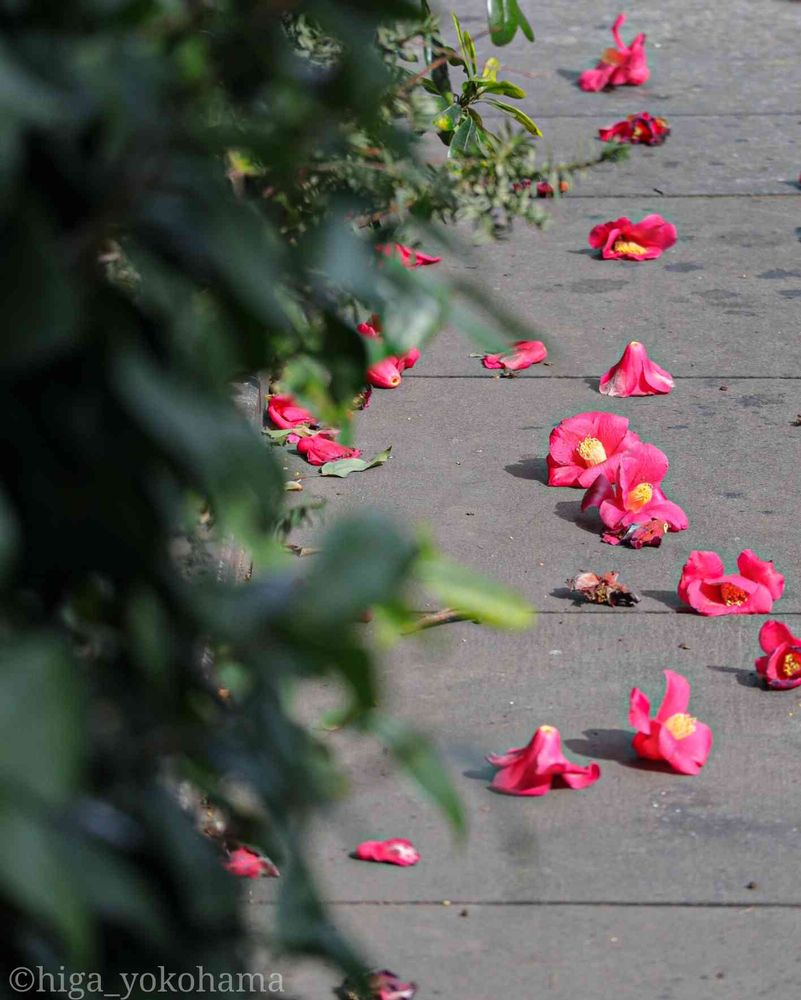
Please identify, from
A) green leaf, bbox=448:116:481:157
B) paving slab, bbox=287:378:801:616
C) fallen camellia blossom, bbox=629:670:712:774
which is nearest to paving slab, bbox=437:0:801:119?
paving slab, bbox=287:378:801:616

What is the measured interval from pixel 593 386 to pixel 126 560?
3.60m

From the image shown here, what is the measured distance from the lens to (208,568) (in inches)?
66.4

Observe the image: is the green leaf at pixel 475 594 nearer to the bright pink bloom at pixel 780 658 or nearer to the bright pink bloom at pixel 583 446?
the bright pink bloom at pixel 780 658

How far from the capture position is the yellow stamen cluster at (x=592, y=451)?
148 inches

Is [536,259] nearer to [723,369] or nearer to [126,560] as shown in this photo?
[723,369]

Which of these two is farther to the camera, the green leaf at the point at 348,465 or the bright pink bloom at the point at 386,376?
the bright pink bloom at the point at 386,376

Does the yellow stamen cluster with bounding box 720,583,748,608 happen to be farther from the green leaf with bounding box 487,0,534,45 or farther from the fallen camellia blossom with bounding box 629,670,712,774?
the green leaf with bounding box 487,0,534,45

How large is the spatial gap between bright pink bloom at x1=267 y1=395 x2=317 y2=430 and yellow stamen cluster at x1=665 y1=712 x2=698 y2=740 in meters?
1.75

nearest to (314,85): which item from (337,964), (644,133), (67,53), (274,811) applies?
(67,53)

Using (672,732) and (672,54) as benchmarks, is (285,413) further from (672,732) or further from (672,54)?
(672,54)

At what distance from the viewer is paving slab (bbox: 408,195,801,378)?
15.2 feet

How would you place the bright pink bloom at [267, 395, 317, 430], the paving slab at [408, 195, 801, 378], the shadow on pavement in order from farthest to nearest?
the paving slab at [408, 195, 801, 378] → the bright pink bloom at [267, 395, 317, 430] → the shadow on pavement

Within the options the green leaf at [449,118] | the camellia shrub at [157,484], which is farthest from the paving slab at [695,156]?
the camellia shrub at [157,484]

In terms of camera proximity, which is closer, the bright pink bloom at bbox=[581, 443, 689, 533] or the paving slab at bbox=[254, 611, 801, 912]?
the paving slab at bbox=[254, 611, 801, 912]
